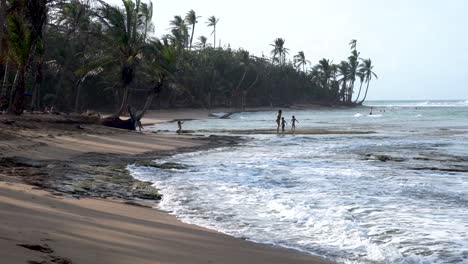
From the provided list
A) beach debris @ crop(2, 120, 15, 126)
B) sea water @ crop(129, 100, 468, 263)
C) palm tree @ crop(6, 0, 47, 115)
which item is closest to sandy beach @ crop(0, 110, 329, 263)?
sea water @ crop(129, 100, 468, 263)

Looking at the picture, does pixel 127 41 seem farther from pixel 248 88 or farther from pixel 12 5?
pixel 248 88

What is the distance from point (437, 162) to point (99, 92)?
4649 centimetres

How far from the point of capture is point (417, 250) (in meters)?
6.02

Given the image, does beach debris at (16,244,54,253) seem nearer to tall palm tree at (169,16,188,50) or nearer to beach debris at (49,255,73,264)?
beach debris at (49,255,73,264)

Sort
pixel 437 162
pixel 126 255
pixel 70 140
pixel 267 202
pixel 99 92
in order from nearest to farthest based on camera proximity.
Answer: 1. pixel 126 255
2. pixel 267 202
3. pixel 437 162
4. pixel 70 140
5. pixel 99 92

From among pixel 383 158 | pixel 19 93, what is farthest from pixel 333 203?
pixel 19 93

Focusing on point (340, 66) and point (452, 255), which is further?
point (340, 66)

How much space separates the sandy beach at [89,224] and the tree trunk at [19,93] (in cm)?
860

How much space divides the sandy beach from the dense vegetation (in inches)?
307

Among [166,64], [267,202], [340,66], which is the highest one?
[340,66]

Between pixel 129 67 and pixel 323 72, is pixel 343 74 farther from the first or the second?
pixel 129 67

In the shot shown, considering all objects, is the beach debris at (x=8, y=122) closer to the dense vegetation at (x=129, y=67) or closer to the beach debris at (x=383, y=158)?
the dense vegetation at (x=129, y=67)

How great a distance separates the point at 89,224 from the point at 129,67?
2280 cm

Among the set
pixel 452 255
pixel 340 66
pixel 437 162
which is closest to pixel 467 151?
pixel 437 162
